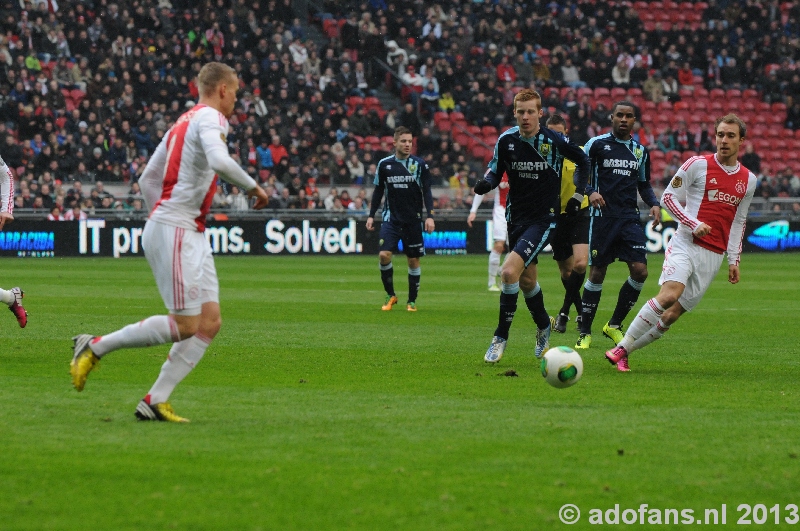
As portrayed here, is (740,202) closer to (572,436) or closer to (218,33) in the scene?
(572,436)

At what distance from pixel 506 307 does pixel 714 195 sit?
1916mm

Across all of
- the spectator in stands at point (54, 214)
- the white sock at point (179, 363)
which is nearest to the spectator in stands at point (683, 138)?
the spectator in stands at point (54, 214)

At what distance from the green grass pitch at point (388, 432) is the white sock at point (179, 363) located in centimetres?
25

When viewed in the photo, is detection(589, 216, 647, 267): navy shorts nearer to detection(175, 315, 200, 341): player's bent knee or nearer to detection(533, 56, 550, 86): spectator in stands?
detection(175, 315, 200, 341): player's bent knee

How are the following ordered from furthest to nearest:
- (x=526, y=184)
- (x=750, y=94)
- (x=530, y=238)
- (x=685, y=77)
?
(x=750, y=94) → (x=685, y=77) → (x=526, y=184) → (x=530, y=238)

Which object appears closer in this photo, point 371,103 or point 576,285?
point 576,285

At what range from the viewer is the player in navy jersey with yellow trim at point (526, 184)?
9781 millimetres

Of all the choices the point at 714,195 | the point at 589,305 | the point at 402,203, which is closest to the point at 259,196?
the point at 714,195

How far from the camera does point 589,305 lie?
461 inches

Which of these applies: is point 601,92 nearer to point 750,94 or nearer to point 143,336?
point 750,94

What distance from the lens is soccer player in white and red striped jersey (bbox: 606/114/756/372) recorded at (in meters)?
9.32

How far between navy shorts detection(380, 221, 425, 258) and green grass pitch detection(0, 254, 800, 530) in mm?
3568

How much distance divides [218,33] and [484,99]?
8.18m

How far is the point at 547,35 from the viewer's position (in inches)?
1567
